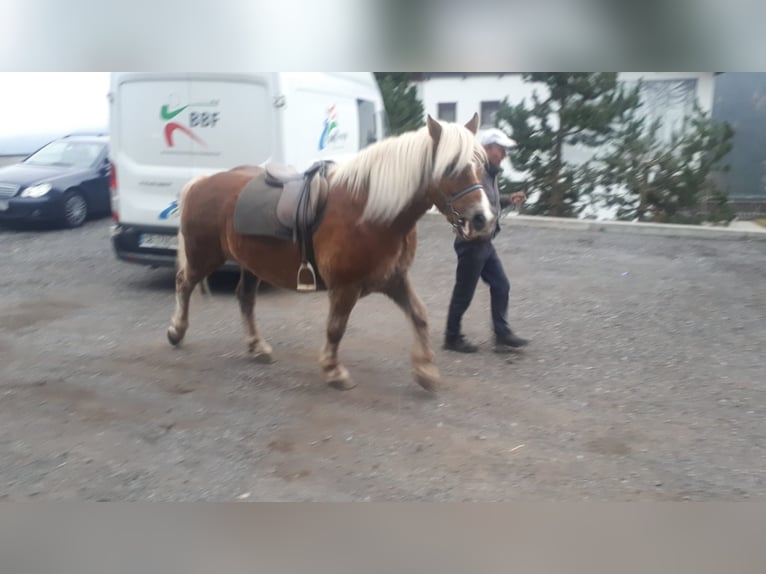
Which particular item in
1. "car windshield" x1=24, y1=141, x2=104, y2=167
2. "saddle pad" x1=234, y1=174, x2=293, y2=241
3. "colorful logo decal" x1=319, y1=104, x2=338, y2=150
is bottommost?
"saddle pad" x1=234, y1=174, x2=293, y2=241

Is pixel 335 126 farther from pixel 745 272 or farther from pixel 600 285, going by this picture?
pixel 745 272

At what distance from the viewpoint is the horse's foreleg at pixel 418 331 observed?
3.94 m

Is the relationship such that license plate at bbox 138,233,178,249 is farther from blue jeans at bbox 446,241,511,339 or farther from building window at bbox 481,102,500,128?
building window at bbox 481,102,500,128

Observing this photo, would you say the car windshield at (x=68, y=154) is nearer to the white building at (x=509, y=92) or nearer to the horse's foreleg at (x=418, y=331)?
the white building at (x=509, y=92)

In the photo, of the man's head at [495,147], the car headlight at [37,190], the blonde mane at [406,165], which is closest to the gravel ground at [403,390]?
the car headlight at [37,190]

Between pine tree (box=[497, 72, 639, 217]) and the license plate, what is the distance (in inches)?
130

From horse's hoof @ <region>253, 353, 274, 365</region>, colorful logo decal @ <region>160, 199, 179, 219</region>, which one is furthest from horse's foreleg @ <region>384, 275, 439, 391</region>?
colorful logo decal @ <region>160, 199, 179, 219</region>

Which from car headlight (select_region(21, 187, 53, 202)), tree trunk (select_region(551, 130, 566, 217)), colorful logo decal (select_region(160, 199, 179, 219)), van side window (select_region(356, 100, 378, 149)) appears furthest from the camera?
tree trunk (select_region(551, 130, 566, 217))

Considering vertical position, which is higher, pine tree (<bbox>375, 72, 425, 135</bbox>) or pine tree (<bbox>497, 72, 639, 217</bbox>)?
pine tree (<bbox>375, 72, 425, 135</bbox>)

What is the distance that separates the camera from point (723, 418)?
3648 mm

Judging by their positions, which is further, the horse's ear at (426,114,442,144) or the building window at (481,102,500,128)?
the building window at (481,102,500,128)

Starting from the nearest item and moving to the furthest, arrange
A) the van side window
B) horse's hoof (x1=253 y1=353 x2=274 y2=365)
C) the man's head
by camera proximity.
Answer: the man's head → horse's hoof (x1=253 y1=353 x2=274 y2=365) → the van side window

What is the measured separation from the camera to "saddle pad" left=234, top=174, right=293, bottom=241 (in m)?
3.95

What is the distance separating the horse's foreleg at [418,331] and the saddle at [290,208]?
0.53 m
